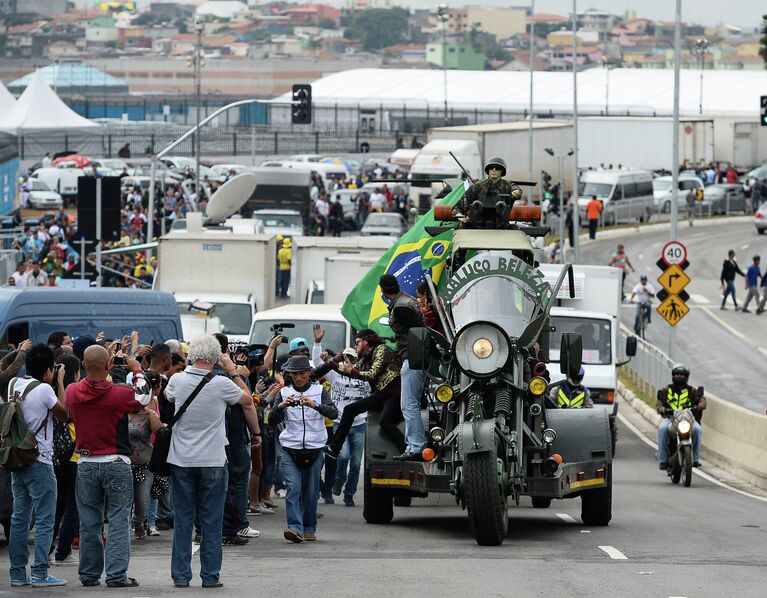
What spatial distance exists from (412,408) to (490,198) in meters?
2.34

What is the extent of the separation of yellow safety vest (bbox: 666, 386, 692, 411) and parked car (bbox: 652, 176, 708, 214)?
5173 cm

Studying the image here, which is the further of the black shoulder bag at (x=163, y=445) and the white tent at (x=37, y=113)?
the white tent at (x=37, y=113)

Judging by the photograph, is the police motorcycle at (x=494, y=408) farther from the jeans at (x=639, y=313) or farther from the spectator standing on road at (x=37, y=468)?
the jeans at (x=639, y=313)

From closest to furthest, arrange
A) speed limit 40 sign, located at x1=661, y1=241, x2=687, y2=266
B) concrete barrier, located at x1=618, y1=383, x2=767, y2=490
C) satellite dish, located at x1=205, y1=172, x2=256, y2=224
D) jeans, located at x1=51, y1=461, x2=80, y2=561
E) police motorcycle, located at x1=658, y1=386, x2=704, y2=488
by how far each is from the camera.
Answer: jeans, located at x1=51, y1=461, x2=80, y2=561, police motorcycle, located at x1=658, y1=386, x2=704, y2=488, concrete barrier, located at x1=618, y1=383, x2=767, y2=490, speed limit 40 sign, located at x1=661, y1=241, x2=687, y2=266, satellite dish, located at x1=205, y1=172, x2=256, y2=224

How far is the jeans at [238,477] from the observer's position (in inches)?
587

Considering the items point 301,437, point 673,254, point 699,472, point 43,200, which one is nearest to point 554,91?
point 43,200

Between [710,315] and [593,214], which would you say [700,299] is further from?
[593,214]

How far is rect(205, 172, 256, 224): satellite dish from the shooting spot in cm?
3672

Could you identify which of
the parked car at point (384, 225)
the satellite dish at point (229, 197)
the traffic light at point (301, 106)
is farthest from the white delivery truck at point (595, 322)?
the parked car at point (384, 225)

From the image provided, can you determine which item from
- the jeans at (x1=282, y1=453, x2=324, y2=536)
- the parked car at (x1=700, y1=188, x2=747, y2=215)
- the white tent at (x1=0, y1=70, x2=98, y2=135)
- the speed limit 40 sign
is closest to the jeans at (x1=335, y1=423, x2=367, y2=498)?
the jeans at (x1=282, y1=453, x2=324, y2=536)

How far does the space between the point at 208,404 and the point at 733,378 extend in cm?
2869

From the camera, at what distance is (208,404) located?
12297mm

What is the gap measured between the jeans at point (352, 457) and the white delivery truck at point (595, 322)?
756 cm

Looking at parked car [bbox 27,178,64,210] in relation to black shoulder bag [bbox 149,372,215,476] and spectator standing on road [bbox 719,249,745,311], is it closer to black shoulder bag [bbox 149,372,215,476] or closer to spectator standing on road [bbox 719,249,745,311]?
spectator standing on road [bbox 719,249,745,311]
